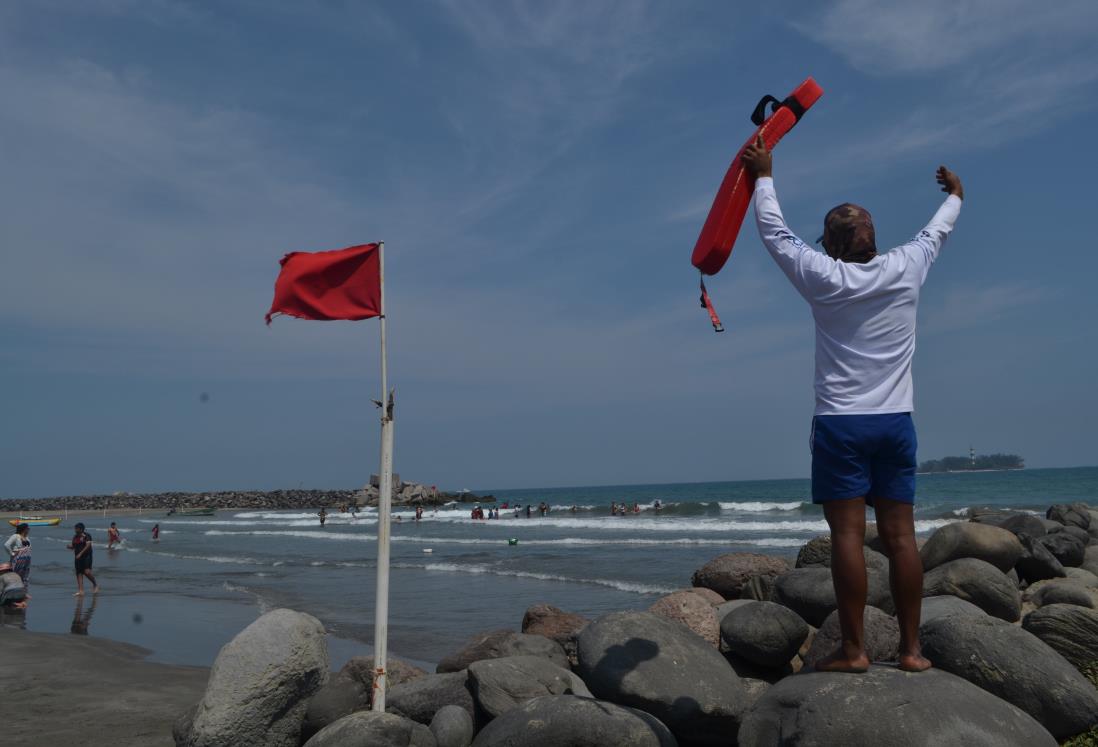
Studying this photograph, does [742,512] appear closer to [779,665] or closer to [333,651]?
[333,651]

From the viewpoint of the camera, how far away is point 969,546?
9.18 m

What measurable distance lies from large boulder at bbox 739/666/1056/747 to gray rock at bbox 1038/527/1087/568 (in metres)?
7.80

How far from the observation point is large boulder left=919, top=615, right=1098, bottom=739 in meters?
5.17

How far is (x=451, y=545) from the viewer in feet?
121

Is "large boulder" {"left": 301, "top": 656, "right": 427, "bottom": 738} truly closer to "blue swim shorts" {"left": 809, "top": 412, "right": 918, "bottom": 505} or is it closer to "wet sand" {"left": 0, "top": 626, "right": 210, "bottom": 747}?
"wet sand" {"left": 0, "top": 626, "right": 210, "bottom": 747}

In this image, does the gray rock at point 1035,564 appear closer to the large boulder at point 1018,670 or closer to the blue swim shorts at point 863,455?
the large boulder at point 1018,670

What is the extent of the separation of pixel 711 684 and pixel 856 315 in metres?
2.83

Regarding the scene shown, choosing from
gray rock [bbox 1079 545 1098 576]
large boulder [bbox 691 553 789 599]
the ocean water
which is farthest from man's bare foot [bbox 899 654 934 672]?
the ocean water

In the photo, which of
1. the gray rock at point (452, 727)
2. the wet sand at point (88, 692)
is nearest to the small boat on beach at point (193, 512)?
the wet sand at point (88, 692)

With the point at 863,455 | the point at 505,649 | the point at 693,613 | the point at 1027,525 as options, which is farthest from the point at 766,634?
the point at 1027,525

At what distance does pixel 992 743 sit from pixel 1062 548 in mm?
8350

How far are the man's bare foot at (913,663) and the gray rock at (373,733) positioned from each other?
3.10m

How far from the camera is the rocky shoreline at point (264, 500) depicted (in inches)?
A: 3809

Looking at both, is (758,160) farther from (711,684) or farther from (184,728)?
(184,728)
